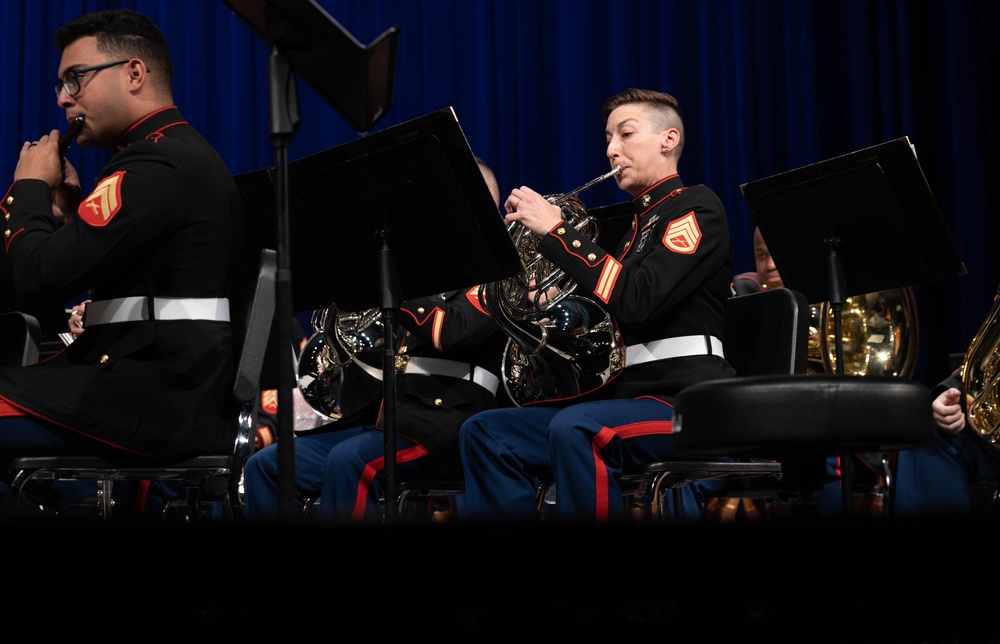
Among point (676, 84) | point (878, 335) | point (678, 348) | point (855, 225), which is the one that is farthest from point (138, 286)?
point (676, 84)

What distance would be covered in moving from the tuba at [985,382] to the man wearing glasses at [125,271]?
1.97m

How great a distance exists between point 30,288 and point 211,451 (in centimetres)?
49

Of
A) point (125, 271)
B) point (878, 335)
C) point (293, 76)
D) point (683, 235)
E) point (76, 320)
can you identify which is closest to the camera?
point (293, 76)

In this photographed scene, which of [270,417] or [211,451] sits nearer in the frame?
[211,451]

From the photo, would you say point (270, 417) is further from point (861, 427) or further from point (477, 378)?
point (861, 427)

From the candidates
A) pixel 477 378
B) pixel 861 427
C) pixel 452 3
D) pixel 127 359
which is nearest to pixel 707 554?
pixel 861 427

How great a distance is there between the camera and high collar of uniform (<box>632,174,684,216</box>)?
10.4ft

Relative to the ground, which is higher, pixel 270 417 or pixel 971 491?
pixel 270 417

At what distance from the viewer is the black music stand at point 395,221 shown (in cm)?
238

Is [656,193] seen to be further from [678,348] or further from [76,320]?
[76,320]

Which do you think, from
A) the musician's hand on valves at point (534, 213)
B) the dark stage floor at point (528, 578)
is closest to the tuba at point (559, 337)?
the musician's hand on valves at point (534, 213)

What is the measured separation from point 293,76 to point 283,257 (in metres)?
0.34

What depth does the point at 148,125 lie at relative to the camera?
2604 millimetres

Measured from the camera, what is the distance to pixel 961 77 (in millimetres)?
4914
